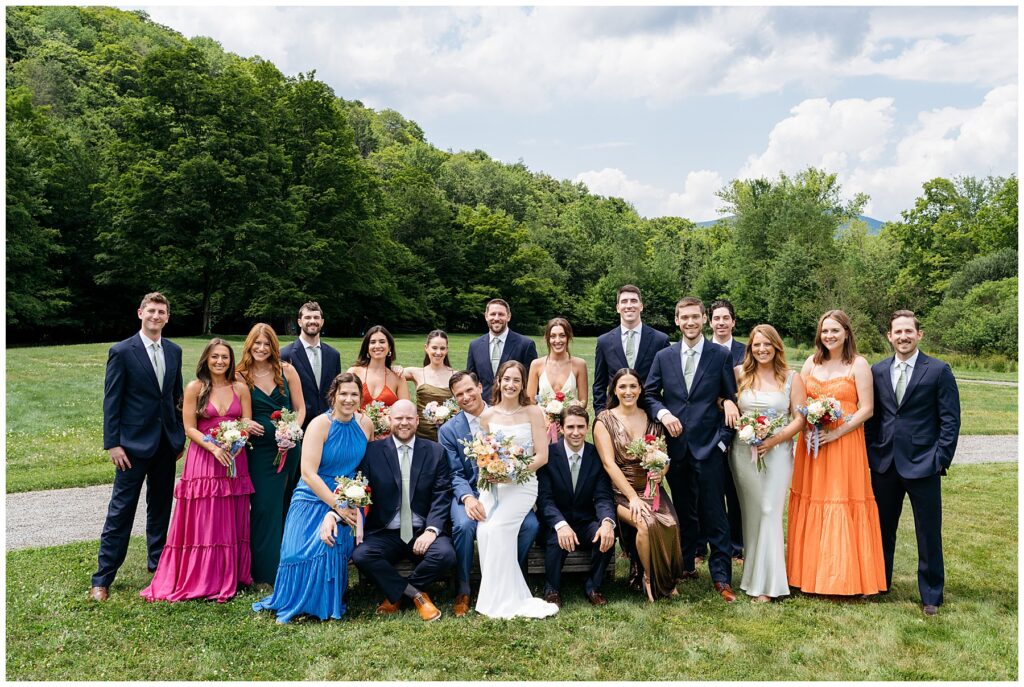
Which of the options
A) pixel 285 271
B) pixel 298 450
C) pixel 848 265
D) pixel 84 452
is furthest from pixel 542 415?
pixel 848 265

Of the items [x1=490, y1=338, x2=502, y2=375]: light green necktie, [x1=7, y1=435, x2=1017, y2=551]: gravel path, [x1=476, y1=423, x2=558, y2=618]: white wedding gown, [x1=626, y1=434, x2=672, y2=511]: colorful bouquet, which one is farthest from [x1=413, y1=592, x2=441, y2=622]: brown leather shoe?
[x1=7, y1=435, x2=1017, y2=551]: gravel path

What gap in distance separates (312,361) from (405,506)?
2.04 meters

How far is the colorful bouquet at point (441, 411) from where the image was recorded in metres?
7.46

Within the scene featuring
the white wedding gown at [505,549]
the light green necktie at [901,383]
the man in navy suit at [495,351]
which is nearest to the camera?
the white wedding gown at [505,549]

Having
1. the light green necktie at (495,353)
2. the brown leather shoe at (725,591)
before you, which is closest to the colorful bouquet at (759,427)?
the brown leather shoe at (725,591)

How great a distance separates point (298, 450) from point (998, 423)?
16536 millimetres

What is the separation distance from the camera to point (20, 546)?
8.15m

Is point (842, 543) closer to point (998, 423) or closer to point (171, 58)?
point (998, 423)

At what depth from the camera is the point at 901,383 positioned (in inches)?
250

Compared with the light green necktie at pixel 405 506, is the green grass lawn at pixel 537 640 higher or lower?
lower

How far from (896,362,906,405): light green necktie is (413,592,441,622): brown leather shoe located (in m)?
4.20

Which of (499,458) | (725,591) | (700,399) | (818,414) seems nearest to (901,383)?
(818,414)

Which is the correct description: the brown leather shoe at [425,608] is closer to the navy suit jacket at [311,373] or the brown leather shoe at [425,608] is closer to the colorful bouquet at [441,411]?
the colorful bouquet at [441,411]

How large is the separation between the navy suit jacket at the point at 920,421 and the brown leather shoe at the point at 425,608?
3922 mm
